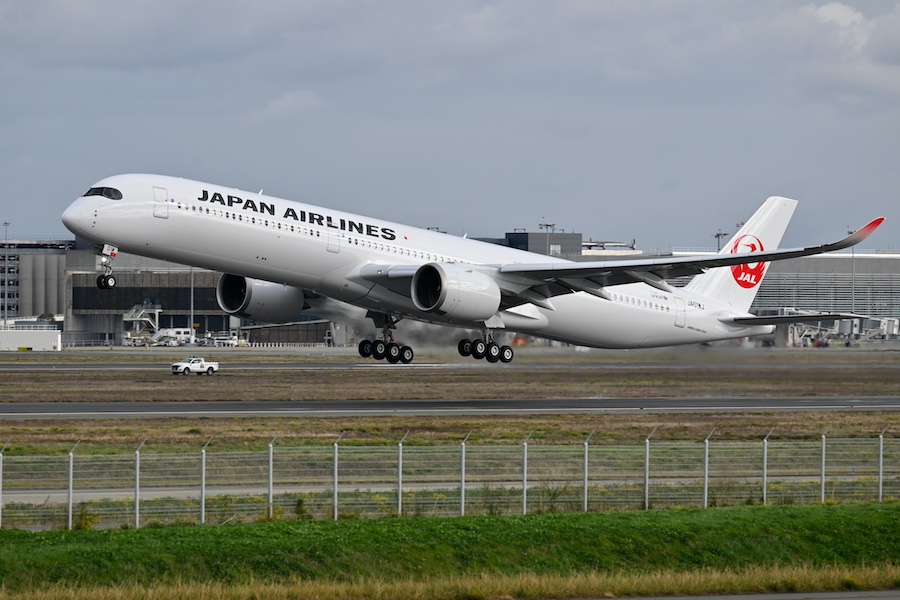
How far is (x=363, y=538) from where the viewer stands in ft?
71.7

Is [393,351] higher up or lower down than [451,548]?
higher up

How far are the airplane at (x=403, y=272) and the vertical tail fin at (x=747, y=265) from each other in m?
0.08

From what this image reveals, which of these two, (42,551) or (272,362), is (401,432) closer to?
(42,551)

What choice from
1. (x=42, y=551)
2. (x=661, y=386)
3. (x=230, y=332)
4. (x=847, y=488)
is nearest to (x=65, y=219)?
(x=42, y=551)

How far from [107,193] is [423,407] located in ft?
49.3

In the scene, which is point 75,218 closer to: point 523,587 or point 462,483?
point 462,483

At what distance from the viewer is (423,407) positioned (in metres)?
46.8

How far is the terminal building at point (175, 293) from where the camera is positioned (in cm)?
12556

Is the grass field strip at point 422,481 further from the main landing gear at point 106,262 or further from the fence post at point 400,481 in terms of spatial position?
the main landing gear at point 106,262

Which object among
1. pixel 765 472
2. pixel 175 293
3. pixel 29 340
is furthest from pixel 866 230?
pixel 175 293

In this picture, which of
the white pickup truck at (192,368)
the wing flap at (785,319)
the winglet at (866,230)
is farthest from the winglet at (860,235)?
the white pickup truck at (192,368)

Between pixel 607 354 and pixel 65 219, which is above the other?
pixel 65 219

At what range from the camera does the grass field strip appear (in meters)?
23.1

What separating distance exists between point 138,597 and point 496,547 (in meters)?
6.77
